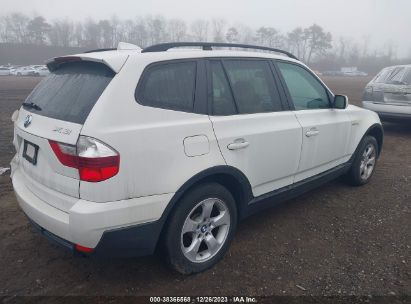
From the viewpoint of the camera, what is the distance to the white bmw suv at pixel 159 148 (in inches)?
93.1

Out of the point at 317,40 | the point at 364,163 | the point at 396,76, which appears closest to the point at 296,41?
the point at 317,40

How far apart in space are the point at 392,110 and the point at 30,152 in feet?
25.3

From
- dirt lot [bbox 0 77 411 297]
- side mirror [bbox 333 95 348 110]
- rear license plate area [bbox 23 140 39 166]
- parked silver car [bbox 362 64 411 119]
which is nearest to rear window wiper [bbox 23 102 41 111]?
rear license plate area [bbox 23 140 39 166]

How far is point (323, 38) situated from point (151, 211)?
367 ft

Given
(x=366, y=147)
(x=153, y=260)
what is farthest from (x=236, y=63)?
(x=366, y=147)

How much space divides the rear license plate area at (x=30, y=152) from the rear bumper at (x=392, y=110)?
25.2 ft

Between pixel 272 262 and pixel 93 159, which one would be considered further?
pixel 272 262

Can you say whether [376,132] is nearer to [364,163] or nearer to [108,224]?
[364,163]

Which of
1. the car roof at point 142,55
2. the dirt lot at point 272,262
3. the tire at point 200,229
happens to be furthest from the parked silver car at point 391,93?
the tire at point 200,229

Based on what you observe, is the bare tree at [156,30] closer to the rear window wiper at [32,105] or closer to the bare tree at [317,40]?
the bare tree at [317,40]

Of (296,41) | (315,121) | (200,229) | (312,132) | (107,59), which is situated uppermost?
(296,41)

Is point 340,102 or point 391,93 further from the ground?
point 340,102

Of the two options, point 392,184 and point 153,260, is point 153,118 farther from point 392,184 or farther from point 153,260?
point 392,184

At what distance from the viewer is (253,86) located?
3379 mm
